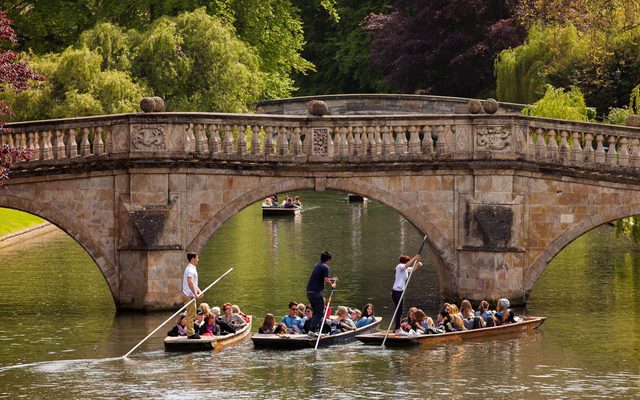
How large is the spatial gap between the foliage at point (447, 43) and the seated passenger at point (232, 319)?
30.6 metres

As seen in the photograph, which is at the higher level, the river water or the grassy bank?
the grassy bank

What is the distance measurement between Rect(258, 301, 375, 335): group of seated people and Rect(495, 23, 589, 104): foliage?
1846 cm

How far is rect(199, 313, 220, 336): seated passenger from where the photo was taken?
100 ft

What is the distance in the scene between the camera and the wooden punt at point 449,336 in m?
30.6

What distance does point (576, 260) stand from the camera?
44.2m

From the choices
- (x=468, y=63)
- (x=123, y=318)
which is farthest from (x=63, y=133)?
(x=468, y=63)

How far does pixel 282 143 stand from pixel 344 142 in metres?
1.25

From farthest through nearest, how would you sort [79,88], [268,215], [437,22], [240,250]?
[437,22] < [268,215] < [240,250] < [79,88]

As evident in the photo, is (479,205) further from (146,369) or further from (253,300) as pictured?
(146,369)

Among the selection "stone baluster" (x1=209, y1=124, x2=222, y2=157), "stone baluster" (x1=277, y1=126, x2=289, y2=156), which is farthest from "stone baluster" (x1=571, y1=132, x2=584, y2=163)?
"stone baluster" (x1=209, y1=124, x2=222, y2=157)

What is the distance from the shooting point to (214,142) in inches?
1335

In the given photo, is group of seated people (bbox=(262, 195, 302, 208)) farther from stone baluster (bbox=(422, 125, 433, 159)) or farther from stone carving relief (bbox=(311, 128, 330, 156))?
stone baluster (bbox=(422, 125, 433, 159))

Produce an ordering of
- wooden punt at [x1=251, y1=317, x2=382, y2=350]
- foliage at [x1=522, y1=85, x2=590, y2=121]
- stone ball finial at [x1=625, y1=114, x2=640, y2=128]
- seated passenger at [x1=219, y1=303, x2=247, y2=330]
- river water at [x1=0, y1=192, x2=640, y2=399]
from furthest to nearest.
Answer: foliage at [x1=522, y1=85, x2=590, y2=121] < stone ball finial at [x1=625, y1=114, x2=640, y2=128] < seated passenger at [x1=219, y1=303, x2=247, y2=330] < wooden punt at [x1=251, y1=317, x2=382, y2=350] < river water at [x1=0, y1=192, x2=640, y2=399]

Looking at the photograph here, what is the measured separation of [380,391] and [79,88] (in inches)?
721
